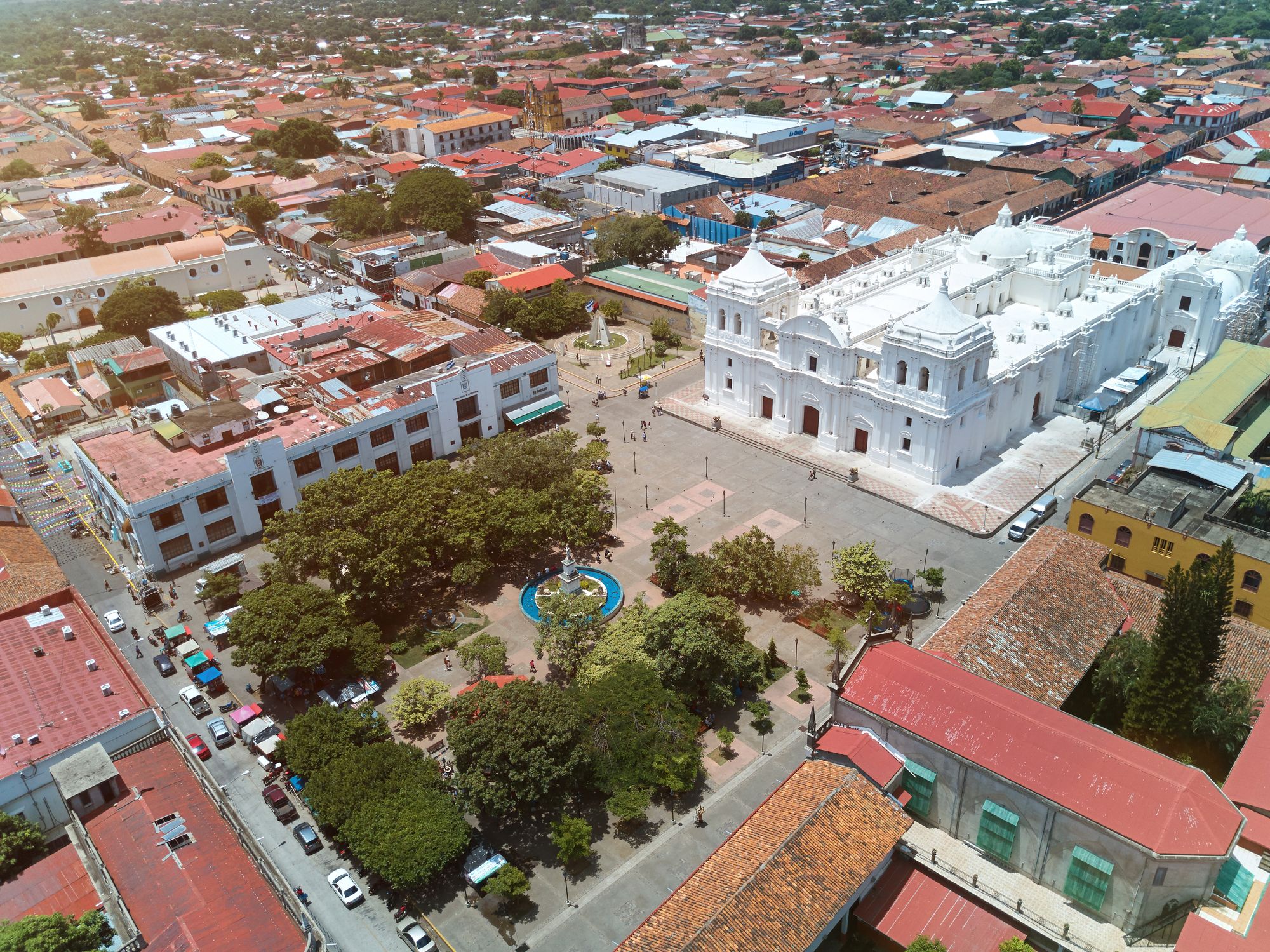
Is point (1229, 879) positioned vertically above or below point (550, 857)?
above

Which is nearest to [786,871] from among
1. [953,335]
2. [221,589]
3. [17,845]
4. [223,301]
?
[17,845]

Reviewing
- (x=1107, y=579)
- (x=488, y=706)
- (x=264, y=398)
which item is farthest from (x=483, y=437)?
(x=1107, y=579)

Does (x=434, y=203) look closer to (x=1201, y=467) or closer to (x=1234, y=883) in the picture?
(x=1201, y=467)

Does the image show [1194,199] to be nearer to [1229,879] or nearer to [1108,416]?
[1108,416]

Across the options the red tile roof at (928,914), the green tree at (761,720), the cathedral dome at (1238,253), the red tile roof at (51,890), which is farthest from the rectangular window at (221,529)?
the cathedral dome at (1238,253)

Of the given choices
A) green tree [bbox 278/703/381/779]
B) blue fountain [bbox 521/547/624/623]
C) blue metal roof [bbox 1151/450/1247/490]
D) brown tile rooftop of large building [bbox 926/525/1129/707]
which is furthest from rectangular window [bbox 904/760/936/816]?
blue metal roof [bbox 1151/450/1247/490]


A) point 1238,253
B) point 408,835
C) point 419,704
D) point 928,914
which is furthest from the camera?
point 1238,253
